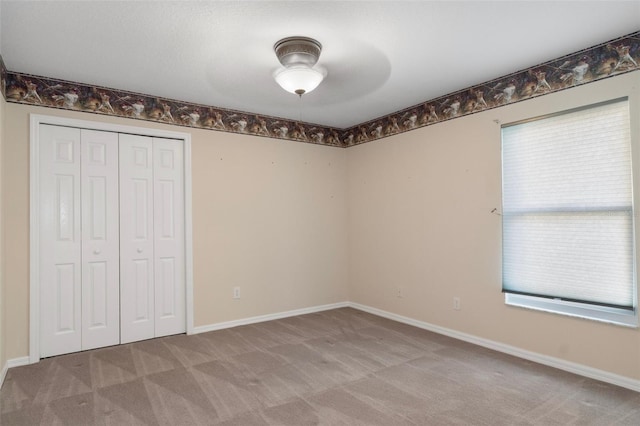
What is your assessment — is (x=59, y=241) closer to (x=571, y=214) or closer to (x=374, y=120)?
(x=374, y=120)

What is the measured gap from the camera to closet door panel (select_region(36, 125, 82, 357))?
3.27 m

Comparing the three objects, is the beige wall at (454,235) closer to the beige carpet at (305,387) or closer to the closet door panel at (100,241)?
the beige carpet at (305,387)

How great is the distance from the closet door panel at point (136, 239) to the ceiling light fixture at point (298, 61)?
1951mm

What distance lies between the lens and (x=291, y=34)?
2.51 m

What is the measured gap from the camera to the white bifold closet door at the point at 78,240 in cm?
329

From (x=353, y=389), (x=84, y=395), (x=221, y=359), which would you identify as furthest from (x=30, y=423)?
(x=353, y=389)

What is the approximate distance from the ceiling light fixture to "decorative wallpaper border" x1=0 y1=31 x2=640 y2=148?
1.73 m

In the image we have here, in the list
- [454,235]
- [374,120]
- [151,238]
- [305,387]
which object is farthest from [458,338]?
[151,238]

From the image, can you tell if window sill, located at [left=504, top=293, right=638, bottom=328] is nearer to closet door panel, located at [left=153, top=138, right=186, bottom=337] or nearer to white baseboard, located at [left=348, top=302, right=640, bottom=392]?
white baseboard, located at [left=348, top=302, right=640, bottom=392]

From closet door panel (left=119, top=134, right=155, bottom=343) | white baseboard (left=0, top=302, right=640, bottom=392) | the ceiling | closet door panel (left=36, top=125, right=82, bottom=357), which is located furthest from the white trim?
the ceiling

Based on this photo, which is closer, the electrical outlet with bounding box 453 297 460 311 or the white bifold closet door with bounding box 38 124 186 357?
the white bifold closet door with bounding box 38 124 186 357

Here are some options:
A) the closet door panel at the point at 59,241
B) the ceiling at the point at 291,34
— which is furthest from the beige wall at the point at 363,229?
the ceiling at the point at 291,34

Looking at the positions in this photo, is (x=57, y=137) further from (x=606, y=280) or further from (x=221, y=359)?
(x=606, y=280)

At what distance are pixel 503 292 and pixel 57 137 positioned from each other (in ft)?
14.7
